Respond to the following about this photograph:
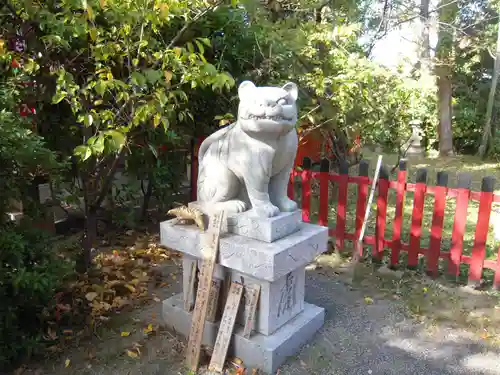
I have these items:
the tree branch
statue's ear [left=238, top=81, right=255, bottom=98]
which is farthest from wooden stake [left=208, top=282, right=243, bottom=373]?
the tree branch

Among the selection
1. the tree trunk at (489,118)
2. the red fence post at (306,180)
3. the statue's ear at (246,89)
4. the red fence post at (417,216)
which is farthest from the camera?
the tree trunk at (489,118)

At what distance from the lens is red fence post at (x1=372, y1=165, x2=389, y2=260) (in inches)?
186

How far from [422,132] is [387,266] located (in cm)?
1063

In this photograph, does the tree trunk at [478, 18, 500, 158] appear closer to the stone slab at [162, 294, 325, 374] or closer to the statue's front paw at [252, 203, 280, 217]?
the stone slab at [162, 294, 325, 374]

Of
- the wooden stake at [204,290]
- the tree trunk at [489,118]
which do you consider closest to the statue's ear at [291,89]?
the wooden stake at [204,290]

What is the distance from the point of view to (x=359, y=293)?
4.25m

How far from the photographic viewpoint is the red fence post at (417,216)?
14.8 ft

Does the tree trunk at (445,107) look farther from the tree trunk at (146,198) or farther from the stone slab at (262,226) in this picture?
the stone slab at (262,226)

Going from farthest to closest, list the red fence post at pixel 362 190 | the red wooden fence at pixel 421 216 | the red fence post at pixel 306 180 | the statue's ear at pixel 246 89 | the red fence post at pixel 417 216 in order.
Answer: the red fence post at pixel 306 180 < the red fence post at pixel 362 190 < the red fence post at pixel 417 216 < the red wooden fence at pixel 421 216 < the statue's ear at pixel 246 89

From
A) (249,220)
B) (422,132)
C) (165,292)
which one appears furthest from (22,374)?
(422,132)

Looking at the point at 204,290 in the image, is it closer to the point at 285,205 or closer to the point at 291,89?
the point at 285,205

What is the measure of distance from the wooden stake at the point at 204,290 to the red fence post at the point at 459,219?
275cm

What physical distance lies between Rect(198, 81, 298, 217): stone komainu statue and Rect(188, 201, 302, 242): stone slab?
6cm

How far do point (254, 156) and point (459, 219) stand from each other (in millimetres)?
2684
